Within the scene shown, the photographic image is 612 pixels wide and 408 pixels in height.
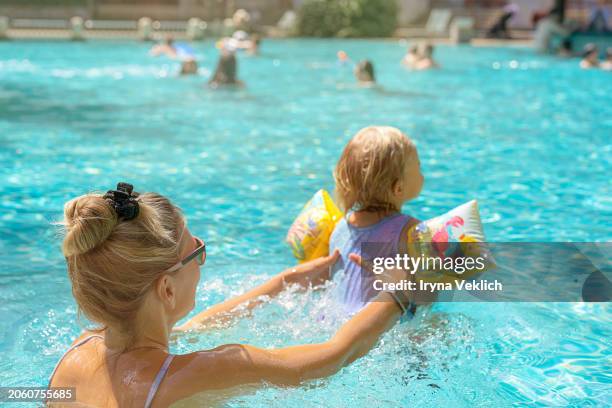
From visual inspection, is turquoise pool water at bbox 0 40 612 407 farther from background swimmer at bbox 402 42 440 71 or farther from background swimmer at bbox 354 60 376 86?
background swimmer at bbox 402 42 440 71

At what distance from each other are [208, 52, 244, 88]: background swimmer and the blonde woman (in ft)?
35.0

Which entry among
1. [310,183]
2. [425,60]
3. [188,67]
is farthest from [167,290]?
[425,60]

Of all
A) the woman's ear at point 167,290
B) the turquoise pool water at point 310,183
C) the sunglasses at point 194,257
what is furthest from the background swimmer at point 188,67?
the woman's ear at point 167,290

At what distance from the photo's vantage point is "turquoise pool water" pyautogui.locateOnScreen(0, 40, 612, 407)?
316 cm

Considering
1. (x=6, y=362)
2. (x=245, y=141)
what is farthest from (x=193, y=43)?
(x=6, y=362)

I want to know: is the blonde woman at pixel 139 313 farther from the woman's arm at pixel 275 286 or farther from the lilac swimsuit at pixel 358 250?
the woman's arm at pixel 275 286

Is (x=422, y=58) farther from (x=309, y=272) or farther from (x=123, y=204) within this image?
(x=123, y=204)

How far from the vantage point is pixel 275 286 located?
337 cm

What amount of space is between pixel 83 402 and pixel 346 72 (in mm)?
15037

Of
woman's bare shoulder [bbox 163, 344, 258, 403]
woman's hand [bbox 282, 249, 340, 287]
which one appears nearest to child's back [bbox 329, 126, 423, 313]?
woman's hand [bbox 282, 249, 340, 287]

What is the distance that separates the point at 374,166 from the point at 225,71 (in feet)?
33.1

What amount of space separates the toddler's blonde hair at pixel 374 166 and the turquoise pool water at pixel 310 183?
0.51 meters

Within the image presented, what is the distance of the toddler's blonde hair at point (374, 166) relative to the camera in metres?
3.06

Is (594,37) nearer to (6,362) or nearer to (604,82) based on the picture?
(604,82)
